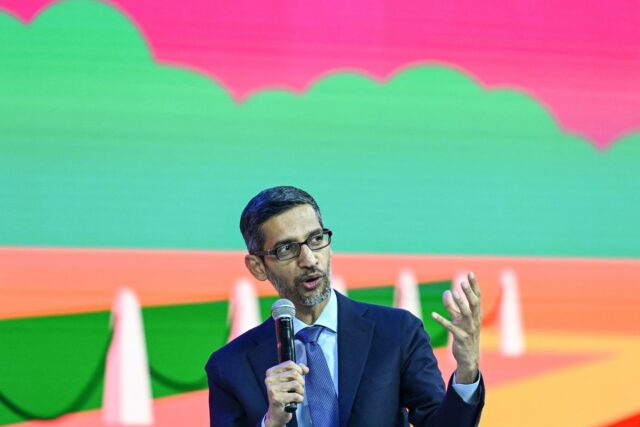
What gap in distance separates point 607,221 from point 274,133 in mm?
1187

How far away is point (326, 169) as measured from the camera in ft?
10.5

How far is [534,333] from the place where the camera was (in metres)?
3.31

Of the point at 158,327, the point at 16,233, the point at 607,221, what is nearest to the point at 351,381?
the point at 158,327

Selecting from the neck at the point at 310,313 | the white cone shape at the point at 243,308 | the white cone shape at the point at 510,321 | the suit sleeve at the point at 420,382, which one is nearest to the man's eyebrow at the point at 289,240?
the neck at the point at 310,313

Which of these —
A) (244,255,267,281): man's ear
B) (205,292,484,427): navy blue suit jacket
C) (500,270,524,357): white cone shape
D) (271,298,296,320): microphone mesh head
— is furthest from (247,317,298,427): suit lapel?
(500,270,524,357): white cone shape

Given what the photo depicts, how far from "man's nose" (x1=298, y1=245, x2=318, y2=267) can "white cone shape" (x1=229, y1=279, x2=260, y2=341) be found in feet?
3.95

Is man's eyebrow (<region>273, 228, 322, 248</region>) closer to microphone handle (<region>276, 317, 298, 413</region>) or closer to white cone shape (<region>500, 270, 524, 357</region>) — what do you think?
microphone handle (<region>276, 317, 298, 413</region>)

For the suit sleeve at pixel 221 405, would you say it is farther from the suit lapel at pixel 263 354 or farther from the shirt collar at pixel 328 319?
the shirt collar at pixel 328 319

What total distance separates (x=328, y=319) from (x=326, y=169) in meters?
1.26

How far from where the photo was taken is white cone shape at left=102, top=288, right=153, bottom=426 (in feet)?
9.80

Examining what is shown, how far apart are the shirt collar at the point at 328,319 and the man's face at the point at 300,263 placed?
5cm

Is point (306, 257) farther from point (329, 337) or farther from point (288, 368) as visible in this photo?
point (288, 368)

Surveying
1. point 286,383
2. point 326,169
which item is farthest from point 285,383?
point 326,169

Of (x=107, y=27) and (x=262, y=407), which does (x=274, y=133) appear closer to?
(x=107, y=27)
